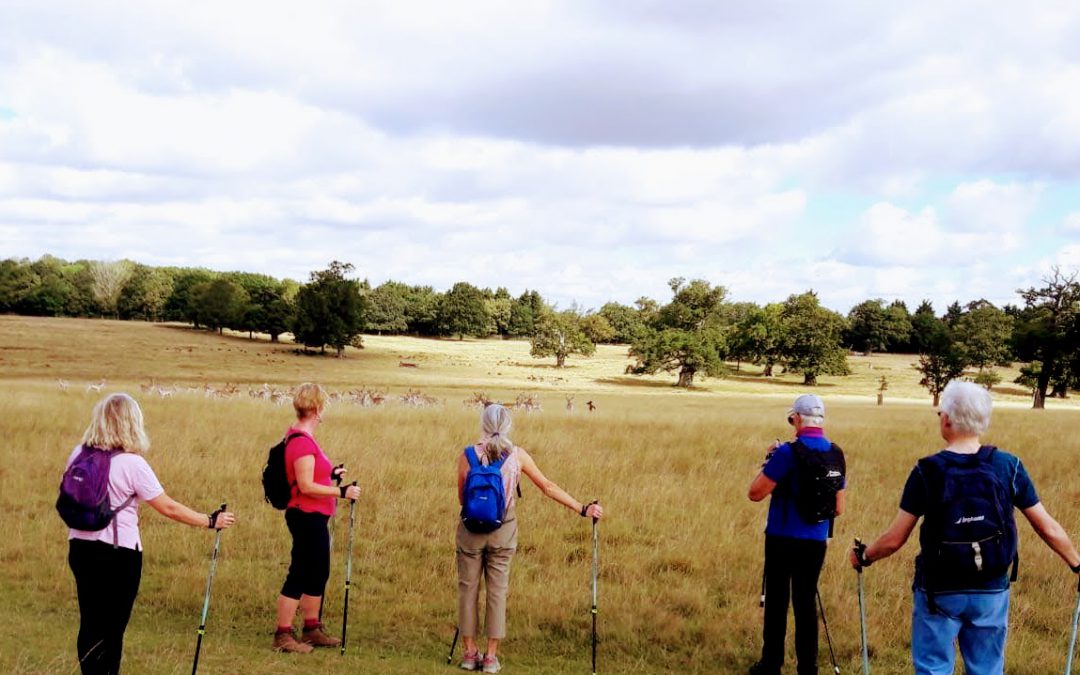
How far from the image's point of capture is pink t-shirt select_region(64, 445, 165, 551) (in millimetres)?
5273

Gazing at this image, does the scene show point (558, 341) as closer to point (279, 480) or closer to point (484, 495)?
point (279, 480)

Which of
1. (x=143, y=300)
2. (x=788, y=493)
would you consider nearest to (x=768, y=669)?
(x=788, y=493)

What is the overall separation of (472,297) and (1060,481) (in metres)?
115

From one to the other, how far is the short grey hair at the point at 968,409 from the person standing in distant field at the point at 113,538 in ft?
15.2

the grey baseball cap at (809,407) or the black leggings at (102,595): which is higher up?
the grey baseball cap at (809,407)

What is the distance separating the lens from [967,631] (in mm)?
4770

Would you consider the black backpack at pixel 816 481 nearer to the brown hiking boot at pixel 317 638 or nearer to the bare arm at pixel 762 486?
the bare arm at pixel 762 486

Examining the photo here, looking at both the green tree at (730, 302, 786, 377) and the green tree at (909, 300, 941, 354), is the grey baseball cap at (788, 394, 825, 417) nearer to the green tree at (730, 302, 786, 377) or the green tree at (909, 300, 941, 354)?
the green tree at (730, 302, 786, 377)

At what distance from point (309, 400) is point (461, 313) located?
11853 centimetres

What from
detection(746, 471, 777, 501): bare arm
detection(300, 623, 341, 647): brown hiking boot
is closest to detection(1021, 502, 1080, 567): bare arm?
detection(746, 471, 777, 501): bare arm

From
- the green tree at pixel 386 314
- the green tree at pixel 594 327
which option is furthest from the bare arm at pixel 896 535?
the green tree at pixel 386 314

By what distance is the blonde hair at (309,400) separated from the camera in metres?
6.80

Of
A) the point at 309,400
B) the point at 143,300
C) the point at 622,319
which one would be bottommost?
the point at 309,400

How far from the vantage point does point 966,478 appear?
15.2 ft
